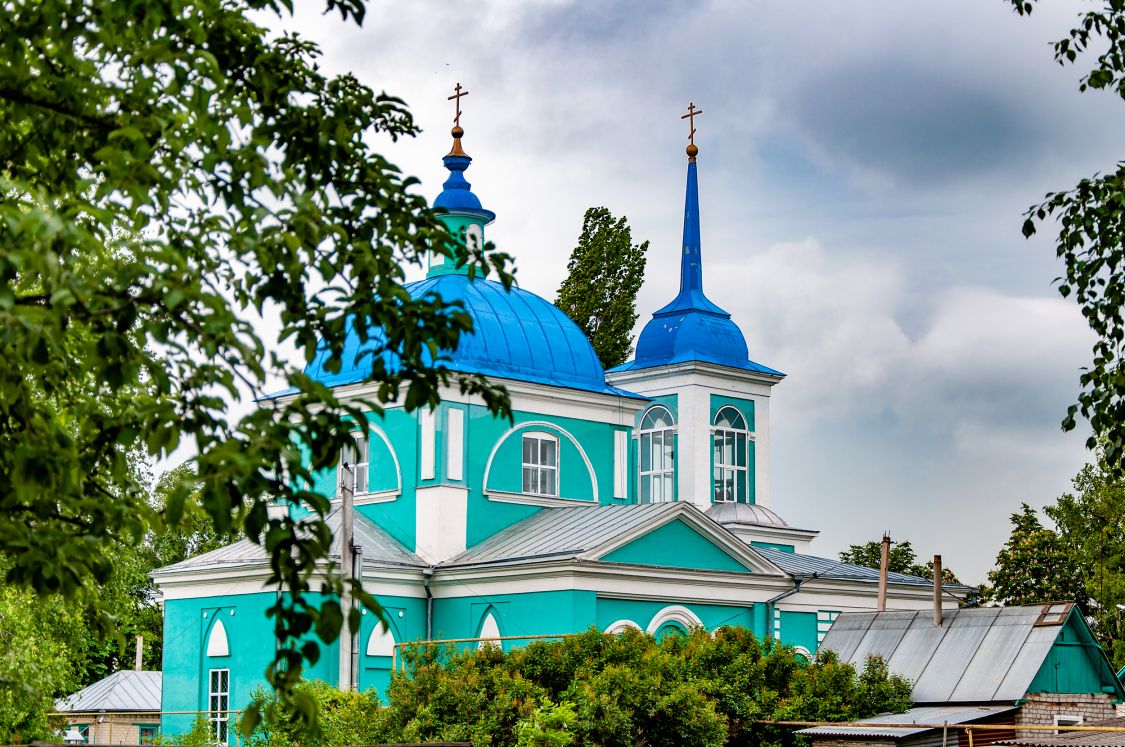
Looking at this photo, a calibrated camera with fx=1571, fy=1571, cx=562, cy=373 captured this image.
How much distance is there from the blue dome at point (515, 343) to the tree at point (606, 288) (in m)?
12.4

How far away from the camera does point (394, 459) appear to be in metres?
27.6

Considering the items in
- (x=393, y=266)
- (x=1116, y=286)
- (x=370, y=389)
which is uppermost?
(x=370, y=389)

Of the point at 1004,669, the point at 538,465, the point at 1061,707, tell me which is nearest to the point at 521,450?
the point at 538,465

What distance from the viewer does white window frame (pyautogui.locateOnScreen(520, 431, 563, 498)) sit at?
2816 cm

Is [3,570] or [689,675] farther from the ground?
[3,570]

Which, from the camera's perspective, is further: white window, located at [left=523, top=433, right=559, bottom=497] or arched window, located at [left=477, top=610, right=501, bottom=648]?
white window, located at [left=523, top=433, right=559, bottom=497]

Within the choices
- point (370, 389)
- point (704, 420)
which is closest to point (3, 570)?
point (370, 389)

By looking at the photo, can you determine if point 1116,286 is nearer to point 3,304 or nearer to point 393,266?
point 393,266

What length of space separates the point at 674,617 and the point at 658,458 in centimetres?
1173

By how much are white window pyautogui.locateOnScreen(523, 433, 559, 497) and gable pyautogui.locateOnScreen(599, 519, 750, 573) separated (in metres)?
3.42

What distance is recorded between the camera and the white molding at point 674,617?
25141 millimetres

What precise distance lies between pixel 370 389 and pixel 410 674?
6982 millimetres

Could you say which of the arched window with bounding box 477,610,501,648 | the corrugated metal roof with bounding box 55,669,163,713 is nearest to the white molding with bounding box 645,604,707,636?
the arched window with bounding box 477,610,501,648

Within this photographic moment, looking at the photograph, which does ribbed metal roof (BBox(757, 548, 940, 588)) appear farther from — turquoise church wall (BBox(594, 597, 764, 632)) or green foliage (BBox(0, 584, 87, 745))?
green foliage (BBox(0, 584, 87, 745))
